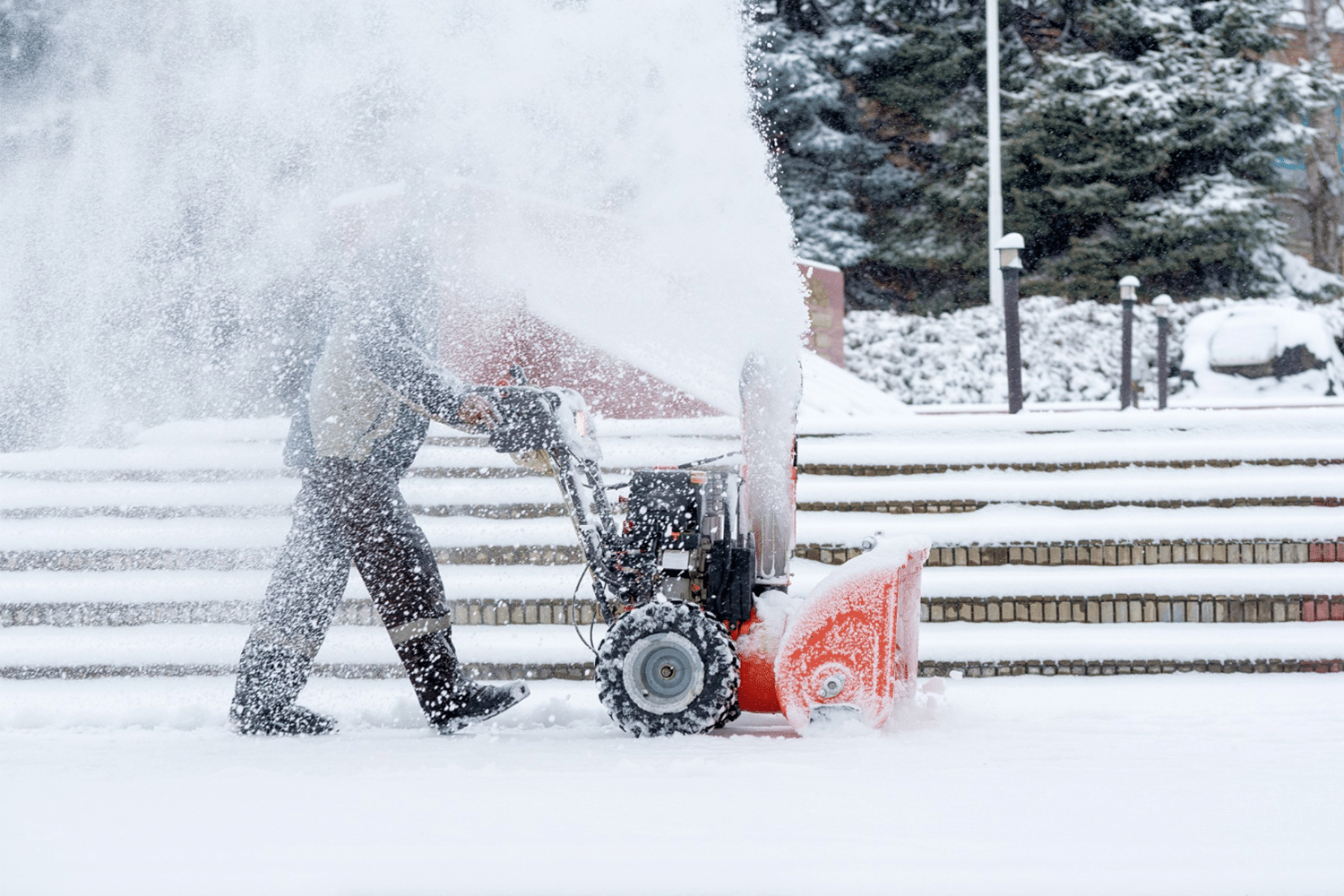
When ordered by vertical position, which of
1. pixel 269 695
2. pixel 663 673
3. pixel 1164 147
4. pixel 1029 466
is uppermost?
pixel 1164 147

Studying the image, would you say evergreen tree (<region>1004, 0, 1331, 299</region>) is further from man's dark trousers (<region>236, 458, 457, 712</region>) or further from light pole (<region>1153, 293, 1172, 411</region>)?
man's dark trousers (<region>236, 458, 457, 712</region>)

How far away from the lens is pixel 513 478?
533cm

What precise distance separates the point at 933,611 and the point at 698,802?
211 cm

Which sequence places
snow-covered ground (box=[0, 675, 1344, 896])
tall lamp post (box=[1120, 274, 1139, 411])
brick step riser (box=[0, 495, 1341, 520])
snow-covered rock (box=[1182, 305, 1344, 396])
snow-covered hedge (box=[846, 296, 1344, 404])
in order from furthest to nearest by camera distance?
snow-covered hedge (box=[846, 296, 1344, 404])
snow-covered rock (box=[1182, 305, 1344, 396])
tall lamp post (box=[1120, 274, 1139, 411])
brick step riser (box=[0, 495, 1341, 520])
snow-covered ground (box=[0, 675, 1344, 896])

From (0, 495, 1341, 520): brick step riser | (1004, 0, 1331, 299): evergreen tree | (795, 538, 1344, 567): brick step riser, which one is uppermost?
(1004, 0, 1331, 299): evergreen tree

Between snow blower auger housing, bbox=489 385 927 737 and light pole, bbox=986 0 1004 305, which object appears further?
light pole, bbox=986 0 1004 305

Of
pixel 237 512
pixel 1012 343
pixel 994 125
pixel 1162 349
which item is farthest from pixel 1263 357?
pixel 237 512

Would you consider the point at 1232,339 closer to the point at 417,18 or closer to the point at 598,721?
the point at 417,18

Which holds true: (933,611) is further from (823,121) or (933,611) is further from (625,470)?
(823,121)

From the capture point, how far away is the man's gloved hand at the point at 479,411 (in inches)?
143

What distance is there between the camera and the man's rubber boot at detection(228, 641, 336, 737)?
12.4 ft

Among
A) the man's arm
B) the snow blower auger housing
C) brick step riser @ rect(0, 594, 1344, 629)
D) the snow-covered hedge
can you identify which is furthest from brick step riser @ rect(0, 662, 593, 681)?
the snow-covered hedge

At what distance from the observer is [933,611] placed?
4746 mm

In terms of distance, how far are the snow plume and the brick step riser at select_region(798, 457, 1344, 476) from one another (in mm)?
665
